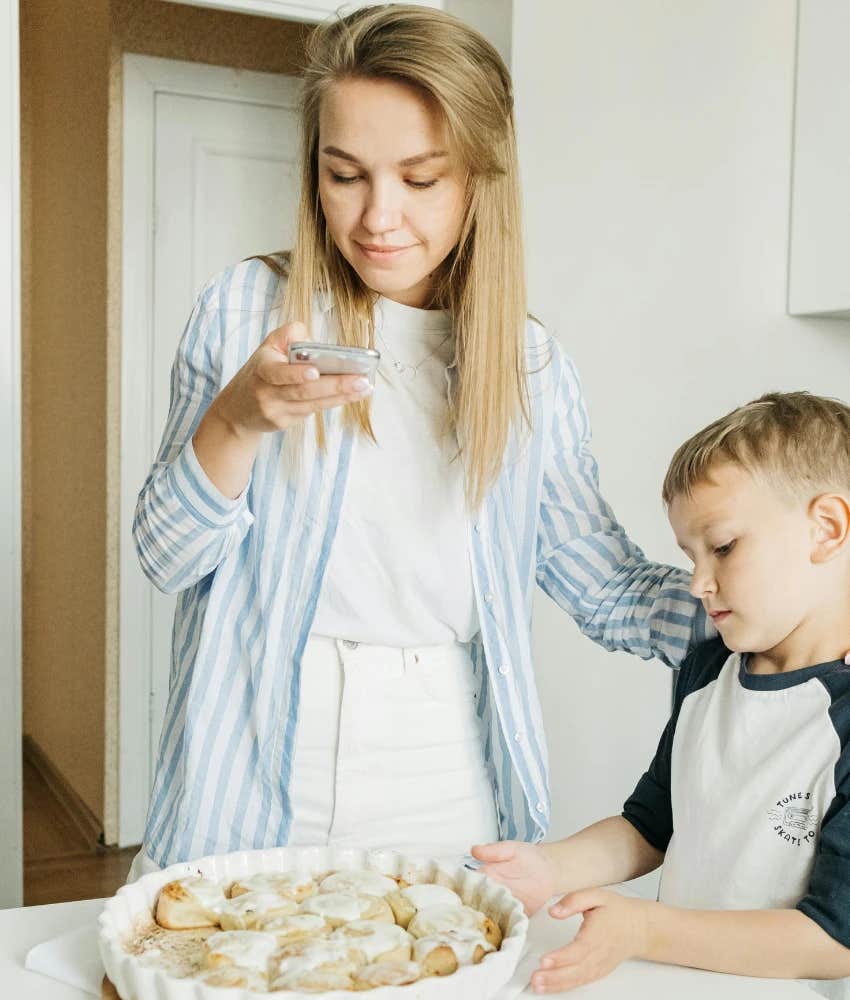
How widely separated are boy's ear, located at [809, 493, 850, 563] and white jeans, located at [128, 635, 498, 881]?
0.42m

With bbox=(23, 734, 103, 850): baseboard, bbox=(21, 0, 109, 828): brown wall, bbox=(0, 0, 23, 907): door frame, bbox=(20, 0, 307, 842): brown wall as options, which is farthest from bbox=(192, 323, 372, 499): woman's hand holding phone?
bbox=(23, 734, 103, 850): baseboard

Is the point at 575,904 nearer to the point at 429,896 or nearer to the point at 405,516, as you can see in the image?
the point at 429,896

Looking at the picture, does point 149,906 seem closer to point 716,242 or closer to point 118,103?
point 716,242

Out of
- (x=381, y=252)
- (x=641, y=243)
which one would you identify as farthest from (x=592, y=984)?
(x=641, y=243)

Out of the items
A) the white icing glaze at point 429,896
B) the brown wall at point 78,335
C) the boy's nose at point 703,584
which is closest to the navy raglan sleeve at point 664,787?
the boy's nose at point 703,584

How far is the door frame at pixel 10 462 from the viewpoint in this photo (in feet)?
6.93

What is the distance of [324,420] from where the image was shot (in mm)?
Result: 1250

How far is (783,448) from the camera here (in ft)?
3.46

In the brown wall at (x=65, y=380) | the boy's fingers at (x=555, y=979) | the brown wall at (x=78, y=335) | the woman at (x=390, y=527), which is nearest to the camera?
the boy's fingers at (x=555, y=979)

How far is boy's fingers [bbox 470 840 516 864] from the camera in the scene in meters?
0.99

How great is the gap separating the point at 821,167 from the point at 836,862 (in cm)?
191

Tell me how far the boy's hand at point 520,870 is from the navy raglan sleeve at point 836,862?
21cm

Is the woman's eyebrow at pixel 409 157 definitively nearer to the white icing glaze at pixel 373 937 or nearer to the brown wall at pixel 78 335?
the white icing glaze at pixel 373 937

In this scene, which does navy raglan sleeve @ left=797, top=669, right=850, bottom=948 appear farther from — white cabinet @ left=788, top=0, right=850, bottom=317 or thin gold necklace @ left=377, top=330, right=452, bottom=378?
white cabinet @ left=788, top=0, right=850, bottom=317
